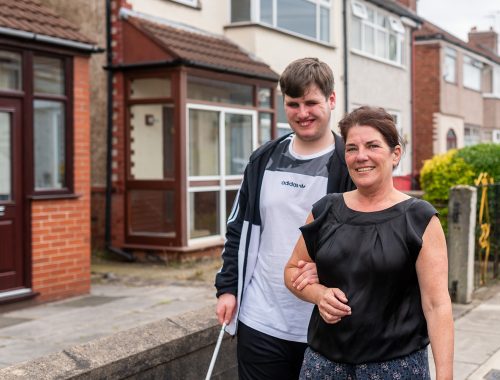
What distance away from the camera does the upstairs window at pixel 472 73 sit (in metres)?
31.6

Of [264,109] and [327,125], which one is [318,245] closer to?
[327,125]

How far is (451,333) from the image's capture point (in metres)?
2.51

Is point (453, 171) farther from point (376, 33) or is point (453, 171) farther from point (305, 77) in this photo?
point (376, 33)

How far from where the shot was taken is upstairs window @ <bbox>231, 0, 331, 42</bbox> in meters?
15.0

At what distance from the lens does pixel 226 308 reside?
328cm

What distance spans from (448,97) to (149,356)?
2592cm

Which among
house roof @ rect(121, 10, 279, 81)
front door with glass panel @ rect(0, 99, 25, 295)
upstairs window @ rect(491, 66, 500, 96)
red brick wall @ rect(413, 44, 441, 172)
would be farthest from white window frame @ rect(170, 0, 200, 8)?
upstairs window @ rect(491, 66, 500, 96)

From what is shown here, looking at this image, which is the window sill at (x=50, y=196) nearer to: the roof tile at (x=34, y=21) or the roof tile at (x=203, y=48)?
the roof tile at (x=34, y=21)

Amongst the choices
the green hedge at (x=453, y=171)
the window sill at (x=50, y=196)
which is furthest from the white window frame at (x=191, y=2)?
the green hedge at (x=453, y=171)

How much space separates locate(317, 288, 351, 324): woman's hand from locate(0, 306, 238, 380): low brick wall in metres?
1.33

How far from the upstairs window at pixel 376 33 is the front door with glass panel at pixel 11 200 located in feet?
41.7

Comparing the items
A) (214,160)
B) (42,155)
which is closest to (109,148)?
(214,160)

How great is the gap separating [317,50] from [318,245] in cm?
1542

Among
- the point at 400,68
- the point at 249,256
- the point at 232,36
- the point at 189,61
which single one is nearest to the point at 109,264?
the point at 189,61
